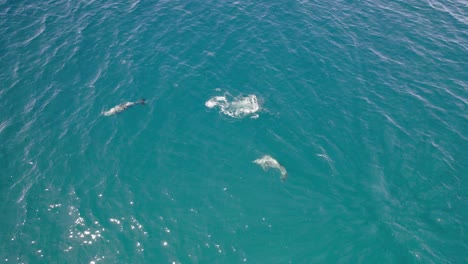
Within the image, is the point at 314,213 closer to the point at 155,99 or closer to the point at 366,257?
the point at 366,257

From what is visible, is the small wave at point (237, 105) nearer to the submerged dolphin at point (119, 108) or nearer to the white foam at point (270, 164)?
the white foam at point (270, 164)

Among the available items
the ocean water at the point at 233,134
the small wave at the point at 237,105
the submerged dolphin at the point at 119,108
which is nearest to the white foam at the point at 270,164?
the ocean water at the point at 233,134

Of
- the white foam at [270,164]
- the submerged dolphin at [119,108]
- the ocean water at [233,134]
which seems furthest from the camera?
the submerged dolphin at [119,108]

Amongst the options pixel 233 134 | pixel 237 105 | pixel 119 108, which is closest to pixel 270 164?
pixel 233 134

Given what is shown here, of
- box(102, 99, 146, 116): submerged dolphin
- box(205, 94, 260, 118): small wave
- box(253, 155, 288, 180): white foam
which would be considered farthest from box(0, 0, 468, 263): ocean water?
box(102, 99, 146, 116): submerged dolphin

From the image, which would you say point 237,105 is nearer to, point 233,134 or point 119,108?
point 233,134

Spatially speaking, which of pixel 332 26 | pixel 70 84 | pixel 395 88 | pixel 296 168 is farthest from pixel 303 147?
pixel 70 84

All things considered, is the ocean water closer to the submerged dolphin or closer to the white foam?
the white foam
